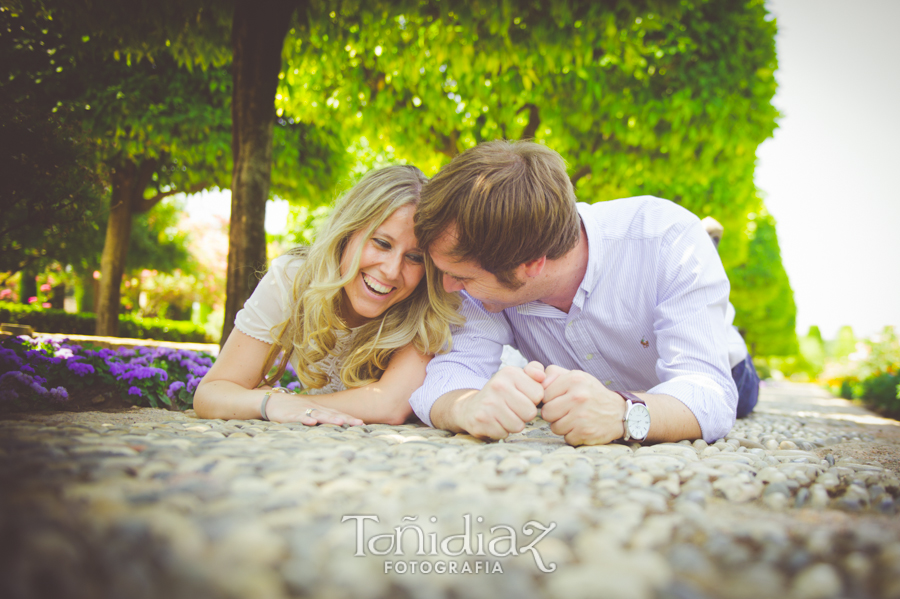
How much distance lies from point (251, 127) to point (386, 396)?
2.67 meters

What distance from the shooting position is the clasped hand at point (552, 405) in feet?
5.72

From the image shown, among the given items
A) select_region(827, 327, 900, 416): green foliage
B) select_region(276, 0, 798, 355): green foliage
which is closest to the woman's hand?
select_region(276, 0, 798, 355): green foliage

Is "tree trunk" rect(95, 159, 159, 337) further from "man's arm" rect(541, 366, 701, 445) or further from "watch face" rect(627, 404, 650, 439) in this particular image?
"watch face" rect(627, 404, 650, 439)

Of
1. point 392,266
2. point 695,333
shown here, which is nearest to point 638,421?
point 695,333

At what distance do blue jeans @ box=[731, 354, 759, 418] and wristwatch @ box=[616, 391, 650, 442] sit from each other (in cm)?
202

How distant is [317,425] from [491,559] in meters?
1.45

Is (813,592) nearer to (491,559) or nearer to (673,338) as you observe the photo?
(491,559)

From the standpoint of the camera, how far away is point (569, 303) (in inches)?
99.9

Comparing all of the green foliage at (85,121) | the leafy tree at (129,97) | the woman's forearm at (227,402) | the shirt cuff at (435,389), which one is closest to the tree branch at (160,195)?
the green foliage at (85,121)

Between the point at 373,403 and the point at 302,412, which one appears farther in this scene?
the point at 373,403

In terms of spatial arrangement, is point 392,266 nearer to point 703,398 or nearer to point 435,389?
point 435,389

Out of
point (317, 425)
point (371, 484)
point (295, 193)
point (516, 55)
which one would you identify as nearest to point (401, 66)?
point (516, 55)

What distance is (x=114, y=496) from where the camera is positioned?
0.85 metres

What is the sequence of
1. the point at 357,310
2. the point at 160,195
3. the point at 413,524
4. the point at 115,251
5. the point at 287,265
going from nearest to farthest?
the point at 413,524 < the point at 357,310 < the point at 287,265 < the point at 115,251 < the point at 160,195
